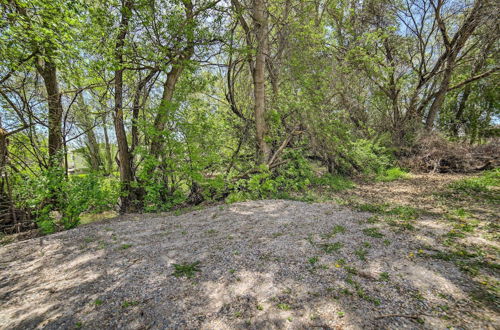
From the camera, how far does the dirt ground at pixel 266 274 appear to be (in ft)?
6.10

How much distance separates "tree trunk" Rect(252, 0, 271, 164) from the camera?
6613 millimetres

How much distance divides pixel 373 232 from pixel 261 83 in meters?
5.30

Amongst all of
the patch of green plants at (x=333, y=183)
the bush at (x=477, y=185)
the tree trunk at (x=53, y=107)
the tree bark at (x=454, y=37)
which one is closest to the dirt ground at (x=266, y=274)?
the bush at (x=477, y=185)

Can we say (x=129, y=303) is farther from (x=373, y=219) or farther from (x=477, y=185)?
A: (x=477, y=185)

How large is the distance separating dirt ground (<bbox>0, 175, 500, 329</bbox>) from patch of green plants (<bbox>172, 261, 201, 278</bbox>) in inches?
0.6

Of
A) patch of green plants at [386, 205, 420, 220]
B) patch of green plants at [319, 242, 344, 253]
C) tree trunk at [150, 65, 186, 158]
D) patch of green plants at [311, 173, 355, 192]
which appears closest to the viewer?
patch of green plants at [319, 242, 344, 253]

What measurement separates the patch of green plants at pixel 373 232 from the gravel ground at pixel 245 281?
0.05 feet

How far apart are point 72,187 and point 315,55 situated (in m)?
8.40

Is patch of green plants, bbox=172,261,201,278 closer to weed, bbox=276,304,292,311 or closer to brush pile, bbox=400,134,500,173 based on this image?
weed, bbox=276,304,292,311

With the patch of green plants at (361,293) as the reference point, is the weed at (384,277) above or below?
above

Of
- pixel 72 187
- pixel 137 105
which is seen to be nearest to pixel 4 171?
pixel 72 187

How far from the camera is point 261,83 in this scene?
23.1ft

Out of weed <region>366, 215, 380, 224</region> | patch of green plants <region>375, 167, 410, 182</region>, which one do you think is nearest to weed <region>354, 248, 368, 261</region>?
weed <region>366, 215, 380, 224</region>

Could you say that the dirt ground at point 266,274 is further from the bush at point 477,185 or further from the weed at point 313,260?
the bush at point 477,185
